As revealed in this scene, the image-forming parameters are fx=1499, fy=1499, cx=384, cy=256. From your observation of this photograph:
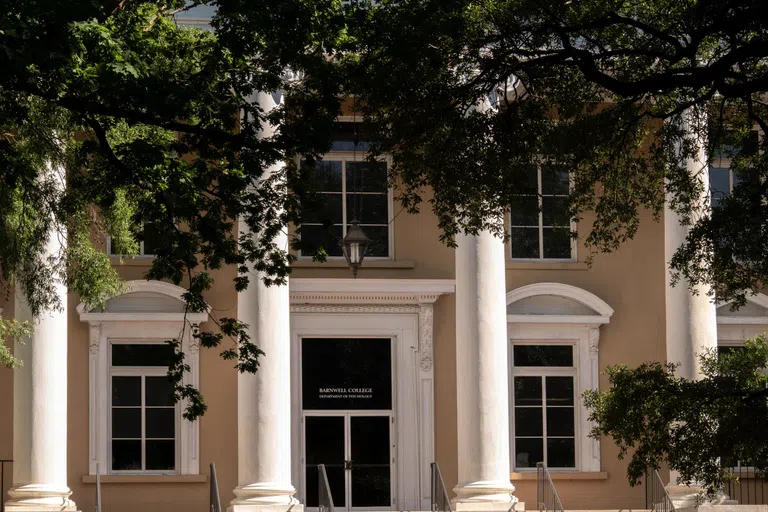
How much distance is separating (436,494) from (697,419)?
1102cm

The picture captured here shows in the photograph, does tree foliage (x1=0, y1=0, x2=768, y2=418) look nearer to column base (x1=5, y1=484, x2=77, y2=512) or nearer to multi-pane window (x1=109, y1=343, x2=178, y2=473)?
column base (x1=5, y1=484, x2=77, y2=512)

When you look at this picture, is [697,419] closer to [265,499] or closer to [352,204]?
[265,499]

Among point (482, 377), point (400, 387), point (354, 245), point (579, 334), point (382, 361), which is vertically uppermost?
point (354, 245)

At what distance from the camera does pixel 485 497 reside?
22047 millimetres

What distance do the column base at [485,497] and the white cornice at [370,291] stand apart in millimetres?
4150

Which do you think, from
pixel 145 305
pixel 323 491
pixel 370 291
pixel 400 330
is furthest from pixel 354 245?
pixel 145 305

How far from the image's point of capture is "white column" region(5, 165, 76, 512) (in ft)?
69.1

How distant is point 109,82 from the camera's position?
10.9m

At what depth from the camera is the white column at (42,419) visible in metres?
21.1

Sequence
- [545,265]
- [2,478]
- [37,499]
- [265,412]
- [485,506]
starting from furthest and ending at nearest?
[545,265] → [2,478] → [485,506] → [265,412] → [37,499]

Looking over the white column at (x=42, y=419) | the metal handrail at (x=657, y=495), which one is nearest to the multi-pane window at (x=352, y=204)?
the white column at (x=42, y=419)

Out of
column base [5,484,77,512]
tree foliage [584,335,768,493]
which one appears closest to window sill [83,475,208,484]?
column base [5,484,77,512]

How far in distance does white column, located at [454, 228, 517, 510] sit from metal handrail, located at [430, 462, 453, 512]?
0.23 m

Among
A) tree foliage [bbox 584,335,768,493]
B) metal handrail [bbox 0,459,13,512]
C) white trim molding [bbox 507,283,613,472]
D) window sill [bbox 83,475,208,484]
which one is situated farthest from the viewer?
white trim molding [bbox 507,283,613,472]
